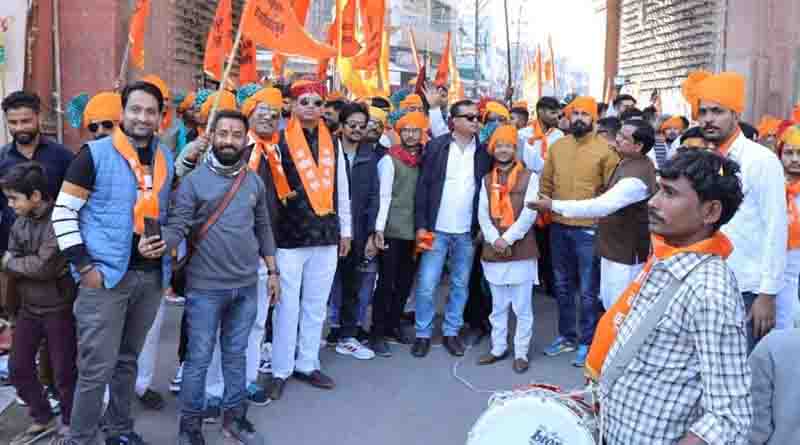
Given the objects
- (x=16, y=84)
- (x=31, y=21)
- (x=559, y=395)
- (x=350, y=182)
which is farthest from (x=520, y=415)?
(x=31, y=21)

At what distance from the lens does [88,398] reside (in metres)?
3.82

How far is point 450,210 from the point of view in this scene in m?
6.20

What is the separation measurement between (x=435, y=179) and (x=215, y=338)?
2.59 meters

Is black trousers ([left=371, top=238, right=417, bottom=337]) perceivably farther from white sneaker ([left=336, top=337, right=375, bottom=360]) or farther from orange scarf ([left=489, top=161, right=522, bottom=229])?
orange scarf ([left=489, top=161, right=522, bottom=229])

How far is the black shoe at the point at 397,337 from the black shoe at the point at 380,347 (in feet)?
0.91

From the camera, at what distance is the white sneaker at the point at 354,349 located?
6.11 metres

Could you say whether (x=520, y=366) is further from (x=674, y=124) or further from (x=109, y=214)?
(x=674, y=124)

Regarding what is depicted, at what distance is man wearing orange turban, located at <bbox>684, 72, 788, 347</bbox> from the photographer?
12.4 ft

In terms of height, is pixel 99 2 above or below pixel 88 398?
above

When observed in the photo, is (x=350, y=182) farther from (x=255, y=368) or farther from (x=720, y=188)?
(x=720, y=188)

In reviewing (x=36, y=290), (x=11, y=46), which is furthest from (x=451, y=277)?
(x=11, y=46)

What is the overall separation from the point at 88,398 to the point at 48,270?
762 mm

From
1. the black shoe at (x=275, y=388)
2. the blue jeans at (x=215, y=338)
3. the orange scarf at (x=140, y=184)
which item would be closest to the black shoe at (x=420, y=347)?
the black shoe at (x=275, y=388)

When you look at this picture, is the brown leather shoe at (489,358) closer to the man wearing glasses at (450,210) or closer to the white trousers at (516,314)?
the white trousers at (516,314)
